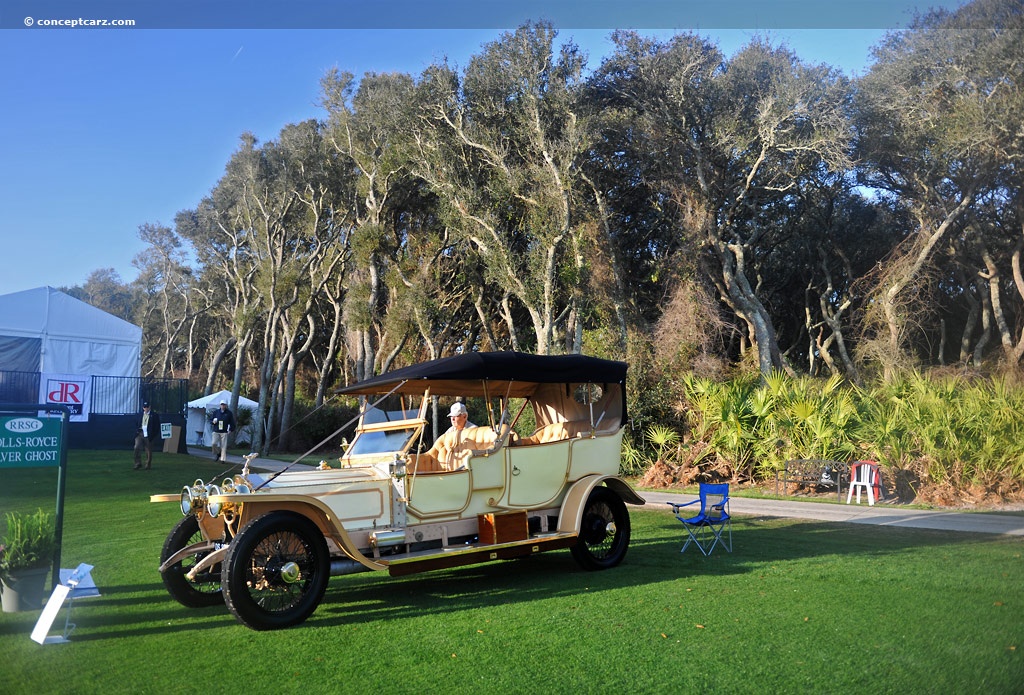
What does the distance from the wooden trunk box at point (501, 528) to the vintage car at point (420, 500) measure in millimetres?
14

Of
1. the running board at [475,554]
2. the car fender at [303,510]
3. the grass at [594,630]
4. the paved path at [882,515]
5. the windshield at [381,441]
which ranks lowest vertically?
the grass at [594,630]

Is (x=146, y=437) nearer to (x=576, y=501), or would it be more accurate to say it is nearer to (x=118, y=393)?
(x=118, y=393)

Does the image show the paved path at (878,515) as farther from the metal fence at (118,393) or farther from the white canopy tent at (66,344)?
the white canopy tent at (66,344)

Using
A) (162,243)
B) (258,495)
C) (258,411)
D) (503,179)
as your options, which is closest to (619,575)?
(258,495)

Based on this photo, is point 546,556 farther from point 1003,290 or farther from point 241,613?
point 1003,290

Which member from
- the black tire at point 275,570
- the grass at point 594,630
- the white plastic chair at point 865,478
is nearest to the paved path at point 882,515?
the white plastic chair at point 865,478

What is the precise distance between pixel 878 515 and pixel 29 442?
37.4 feet

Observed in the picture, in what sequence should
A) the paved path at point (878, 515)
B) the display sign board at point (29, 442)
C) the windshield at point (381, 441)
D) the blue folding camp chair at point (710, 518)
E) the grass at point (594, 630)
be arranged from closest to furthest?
the grass at point (594, 630), the display sign board at point (29, 442), the windshield at point (381, 441), the blue folding camp chair at point (710, 518), the paved path at point (878, 515)

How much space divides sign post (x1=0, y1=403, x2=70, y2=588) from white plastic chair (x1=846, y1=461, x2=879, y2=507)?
12.0 meters

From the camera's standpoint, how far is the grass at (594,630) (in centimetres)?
512

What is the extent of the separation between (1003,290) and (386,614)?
28.4 m

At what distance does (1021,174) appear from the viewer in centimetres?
2384

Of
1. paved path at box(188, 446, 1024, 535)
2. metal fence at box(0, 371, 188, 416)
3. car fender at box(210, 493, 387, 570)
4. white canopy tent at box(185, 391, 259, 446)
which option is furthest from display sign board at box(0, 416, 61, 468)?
white canopy tent at box(185, 391, 259, 446)

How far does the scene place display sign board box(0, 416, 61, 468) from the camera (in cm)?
680
